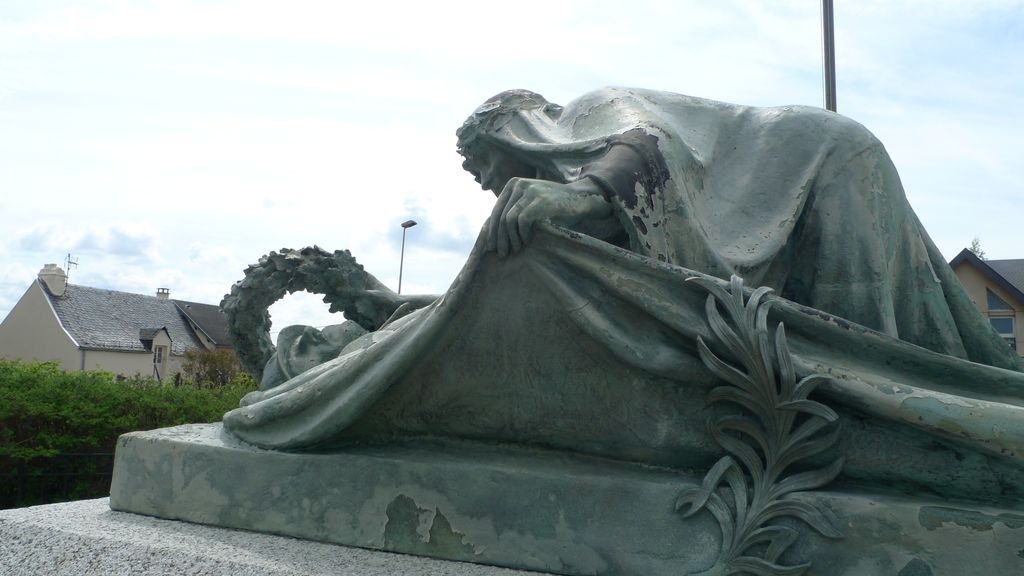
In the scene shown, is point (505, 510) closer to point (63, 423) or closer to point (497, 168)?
point (497, 168)

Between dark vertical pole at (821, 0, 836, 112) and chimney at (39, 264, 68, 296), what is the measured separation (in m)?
30.5

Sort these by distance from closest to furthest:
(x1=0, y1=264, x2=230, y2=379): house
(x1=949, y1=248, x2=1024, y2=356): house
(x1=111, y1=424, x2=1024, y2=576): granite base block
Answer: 1. (x1=111, y1=424, x2=1024, y2=576): granite base block
2. (x1=949, y1=248, x2=1024, y2=356): house
3. (x1=0, y1=264, x2=230, y2=379): house

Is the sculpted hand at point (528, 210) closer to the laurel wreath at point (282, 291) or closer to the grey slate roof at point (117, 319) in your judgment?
the laurel wreath at point (282, 291)

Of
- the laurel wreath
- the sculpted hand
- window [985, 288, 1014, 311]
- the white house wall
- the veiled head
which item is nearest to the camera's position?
the sculpted hand

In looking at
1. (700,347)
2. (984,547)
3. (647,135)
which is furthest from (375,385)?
(984,547)

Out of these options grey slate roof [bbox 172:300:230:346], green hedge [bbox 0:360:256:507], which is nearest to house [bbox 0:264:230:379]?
grey slate roof [bbox 172:300:230:346]

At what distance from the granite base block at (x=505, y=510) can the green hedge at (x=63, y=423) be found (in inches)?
202

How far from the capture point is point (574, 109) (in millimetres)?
3117

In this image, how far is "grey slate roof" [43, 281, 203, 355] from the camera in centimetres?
3016

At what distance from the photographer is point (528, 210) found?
226cm

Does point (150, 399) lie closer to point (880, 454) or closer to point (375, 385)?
point (375, 385)

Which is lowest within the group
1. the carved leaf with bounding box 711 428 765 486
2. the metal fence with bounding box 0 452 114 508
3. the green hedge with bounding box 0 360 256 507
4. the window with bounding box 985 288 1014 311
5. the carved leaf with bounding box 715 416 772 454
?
the metal fence with bounding box 0 452 114 508

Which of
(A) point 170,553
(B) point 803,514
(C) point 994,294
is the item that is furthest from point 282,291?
(C) point 994,294

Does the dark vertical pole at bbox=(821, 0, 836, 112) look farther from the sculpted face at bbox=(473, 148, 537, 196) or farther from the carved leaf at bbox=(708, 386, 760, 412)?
the carved leaf at bbox=(708, 386, 760, 412)
